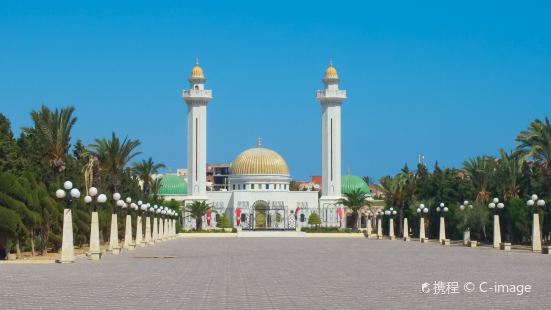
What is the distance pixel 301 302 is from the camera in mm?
14141

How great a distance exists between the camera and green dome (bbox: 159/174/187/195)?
370 feet

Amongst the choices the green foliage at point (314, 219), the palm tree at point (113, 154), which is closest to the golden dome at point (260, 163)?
the green foliage at point (314, 219)

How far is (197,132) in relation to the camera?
93812mm

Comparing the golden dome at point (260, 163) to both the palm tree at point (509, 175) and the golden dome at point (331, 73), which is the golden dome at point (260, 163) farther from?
the palm tree at point (509, 175)

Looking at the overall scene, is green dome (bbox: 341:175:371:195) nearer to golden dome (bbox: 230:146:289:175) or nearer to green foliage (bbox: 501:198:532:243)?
golden dome (bbox: 230:146:289:175)

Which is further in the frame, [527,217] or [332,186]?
[332,186]

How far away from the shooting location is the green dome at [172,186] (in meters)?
113

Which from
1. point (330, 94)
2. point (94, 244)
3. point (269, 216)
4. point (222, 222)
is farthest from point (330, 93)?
point (94, 244)

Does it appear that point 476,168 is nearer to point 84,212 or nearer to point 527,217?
point 527,217

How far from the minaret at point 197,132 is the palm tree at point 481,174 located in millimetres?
41141

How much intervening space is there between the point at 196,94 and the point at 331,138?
1368 cm

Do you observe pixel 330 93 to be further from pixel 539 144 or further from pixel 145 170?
pixel 539 144

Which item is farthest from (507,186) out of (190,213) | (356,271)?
(190,213)

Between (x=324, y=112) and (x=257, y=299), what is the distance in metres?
80.5
